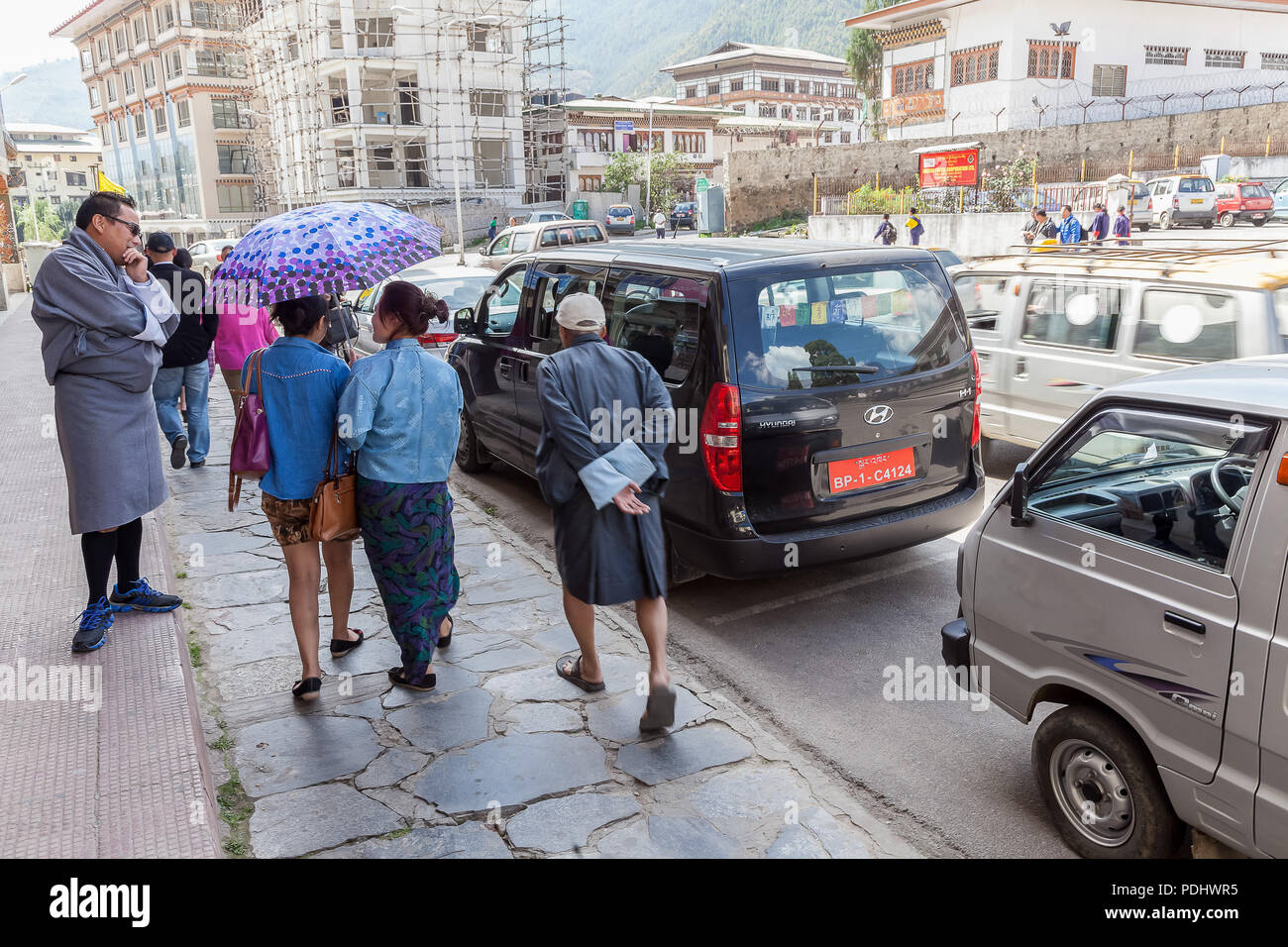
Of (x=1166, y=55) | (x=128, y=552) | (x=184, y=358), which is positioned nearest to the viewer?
(x=128, y=552)

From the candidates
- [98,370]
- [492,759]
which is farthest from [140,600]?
[492,759]

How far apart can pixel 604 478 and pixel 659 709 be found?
0.98 m

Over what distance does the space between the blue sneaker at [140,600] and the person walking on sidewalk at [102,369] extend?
10.7 inches

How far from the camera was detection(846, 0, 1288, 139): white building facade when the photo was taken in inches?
1580

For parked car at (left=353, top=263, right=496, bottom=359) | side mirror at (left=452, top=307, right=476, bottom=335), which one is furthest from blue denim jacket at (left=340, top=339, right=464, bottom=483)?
parked car at (left=353, top=263, right=496, bottom=359)

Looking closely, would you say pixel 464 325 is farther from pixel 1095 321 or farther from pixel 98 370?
pixel 1095 321

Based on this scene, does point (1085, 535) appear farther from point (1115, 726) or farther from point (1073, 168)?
point (1073, 168)

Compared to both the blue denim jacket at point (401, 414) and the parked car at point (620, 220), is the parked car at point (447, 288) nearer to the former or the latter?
the blue denim jacket at point (401, 414)

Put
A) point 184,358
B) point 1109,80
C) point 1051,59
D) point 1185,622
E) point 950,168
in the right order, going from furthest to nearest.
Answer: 1. point 1109,80
2. point 1051,59
3. point 950,168
4. point 184,358
5. point 1185,622

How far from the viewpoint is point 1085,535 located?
3168mm

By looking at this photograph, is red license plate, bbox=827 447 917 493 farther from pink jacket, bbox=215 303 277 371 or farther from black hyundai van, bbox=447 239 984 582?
pink jacket, bbox=215 303 277 371

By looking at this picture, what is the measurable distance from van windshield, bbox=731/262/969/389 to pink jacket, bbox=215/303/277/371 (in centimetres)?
490

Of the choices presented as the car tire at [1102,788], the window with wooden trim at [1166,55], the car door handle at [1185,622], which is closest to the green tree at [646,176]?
the window with wooden trim at [1166,55]

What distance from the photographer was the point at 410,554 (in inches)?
171
